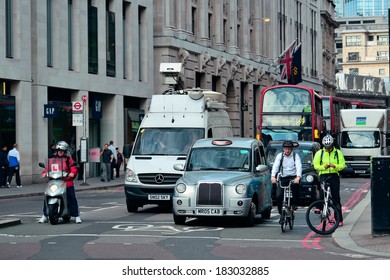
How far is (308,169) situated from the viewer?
27766 mm

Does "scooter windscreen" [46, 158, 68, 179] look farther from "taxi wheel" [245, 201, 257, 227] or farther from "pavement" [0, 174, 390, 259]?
"taxi wheel" [245, 201, 257, 227]

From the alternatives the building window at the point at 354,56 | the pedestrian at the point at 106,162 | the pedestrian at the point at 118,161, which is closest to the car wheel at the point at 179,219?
the pedestrian at the point at 106,162

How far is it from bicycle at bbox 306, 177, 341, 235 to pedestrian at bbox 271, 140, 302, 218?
61 cm

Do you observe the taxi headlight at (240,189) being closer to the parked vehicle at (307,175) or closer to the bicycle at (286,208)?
the bicycle at (286,208)

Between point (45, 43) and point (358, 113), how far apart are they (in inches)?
A: 693

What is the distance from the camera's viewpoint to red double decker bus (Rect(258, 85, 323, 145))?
42.0 metres

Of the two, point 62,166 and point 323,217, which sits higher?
point 62,166

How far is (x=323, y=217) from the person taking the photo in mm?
17766

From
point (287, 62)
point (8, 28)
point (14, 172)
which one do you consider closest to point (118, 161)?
point (14, 172)

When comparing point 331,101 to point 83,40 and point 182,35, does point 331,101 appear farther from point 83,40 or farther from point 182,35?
point 83,40

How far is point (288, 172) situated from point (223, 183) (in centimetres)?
135

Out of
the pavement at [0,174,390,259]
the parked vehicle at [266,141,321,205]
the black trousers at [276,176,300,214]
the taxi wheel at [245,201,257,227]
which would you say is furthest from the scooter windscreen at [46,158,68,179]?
the parked vehicle at [266,141,321,205]

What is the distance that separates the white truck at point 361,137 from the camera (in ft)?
161

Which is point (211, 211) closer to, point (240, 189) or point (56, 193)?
point (240, 189)
